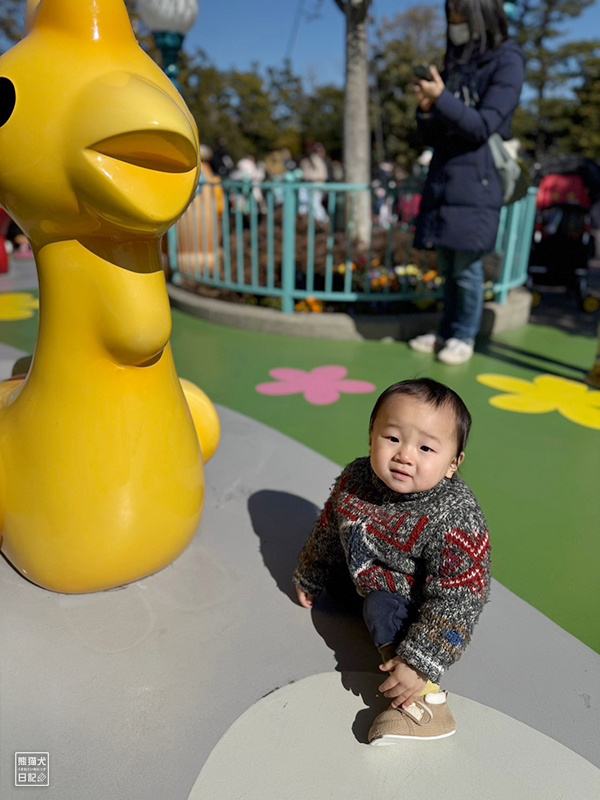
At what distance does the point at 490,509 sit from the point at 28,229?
72.5 inches

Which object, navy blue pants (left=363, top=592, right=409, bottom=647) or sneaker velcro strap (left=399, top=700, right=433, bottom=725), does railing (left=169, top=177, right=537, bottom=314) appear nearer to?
navy blue pants (left=363, top=592, right=409, bottom=647)

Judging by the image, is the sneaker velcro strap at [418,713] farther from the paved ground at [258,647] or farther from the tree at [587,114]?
the tree at [587,114]

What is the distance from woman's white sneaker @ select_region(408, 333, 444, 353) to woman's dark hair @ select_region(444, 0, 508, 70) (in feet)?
5.77

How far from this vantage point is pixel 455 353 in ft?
14.1

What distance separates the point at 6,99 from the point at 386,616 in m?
1.41

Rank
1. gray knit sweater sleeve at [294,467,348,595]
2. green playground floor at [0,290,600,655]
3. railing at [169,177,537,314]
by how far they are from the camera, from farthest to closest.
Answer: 1. railing at [169,177,537,314]
2. green playground floor at [0,290,600,655]
3. gray knit sweater sleeve at [294,467,348,595]

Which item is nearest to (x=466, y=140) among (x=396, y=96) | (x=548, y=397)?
(x=548, y=397)

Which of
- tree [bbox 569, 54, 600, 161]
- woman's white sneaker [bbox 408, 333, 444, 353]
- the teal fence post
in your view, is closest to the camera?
woman's white sneaker [bbox 408, 333, 444, 353]

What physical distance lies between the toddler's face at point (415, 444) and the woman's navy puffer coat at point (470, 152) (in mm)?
2850

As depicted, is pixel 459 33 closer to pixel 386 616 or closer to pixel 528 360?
pixel 528 360

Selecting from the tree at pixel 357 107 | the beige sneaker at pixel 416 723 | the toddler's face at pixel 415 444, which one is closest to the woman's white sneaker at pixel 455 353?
the tree at pixel 357 107

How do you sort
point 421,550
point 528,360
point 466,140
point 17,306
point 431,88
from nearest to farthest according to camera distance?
point 421,550 → point 431,88 → point 466,140 → point 528,360 → point 17,306

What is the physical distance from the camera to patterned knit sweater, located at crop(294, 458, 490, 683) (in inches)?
55.0

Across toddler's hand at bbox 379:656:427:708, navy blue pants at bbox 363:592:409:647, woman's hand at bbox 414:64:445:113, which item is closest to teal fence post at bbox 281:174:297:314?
woman's hand at bbox 414:64:445:113
